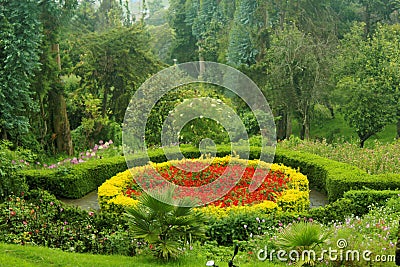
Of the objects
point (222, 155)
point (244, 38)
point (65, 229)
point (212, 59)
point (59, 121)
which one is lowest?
point (65, 229)

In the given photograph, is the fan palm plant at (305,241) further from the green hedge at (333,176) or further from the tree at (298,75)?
the tree at (298,75)

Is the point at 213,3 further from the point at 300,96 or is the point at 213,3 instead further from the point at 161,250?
the point at 161,250

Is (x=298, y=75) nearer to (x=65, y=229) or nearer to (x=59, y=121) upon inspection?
(x=59, y=121)

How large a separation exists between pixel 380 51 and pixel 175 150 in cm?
1202

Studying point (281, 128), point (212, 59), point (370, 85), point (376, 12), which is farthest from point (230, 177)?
point (376, 12)

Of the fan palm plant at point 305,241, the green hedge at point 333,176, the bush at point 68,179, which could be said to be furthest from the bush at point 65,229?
the green hedge at point 333,176

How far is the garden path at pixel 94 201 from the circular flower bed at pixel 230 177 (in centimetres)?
64

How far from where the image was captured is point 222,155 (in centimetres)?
1316

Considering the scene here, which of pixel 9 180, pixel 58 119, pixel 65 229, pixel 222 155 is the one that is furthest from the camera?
pixel 58 119

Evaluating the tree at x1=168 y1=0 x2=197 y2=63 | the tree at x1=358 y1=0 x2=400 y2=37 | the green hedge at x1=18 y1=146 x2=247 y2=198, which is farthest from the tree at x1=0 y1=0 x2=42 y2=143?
the tree at x1=168 y1=0 x2=197 y2=63

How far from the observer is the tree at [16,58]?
14.6m

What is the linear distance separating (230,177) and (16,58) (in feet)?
25.6

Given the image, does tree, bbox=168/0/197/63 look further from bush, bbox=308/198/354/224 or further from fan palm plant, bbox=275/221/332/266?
fan palm plant, bbox=275/221/332/266

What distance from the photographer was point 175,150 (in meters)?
13.4
